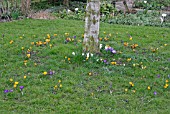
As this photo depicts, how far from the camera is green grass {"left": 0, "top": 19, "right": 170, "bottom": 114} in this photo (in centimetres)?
470

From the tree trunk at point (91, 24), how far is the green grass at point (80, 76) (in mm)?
315

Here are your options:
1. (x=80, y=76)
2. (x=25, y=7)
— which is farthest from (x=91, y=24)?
(x=25, y=7)

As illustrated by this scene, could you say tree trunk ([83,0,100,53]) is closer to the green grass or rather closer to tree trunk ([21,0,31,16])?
the green grass

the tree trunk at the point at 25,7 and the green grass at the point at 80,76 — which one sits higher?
the tree trunk at the point at 25,7

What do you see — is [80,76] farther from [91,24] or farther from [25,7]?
[25,7]

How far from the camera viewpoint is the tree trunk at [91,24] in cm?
623

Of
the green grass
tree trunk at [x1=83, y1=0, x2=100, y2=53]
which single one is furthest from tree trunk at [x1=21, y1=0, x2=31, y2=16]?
tree trunk at [x1=83, y1=0, x2=100, y2=53]

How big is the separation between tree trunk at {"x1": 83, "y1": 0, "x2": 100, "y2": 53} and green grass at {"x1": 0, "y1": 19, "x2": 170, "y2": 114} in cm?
31

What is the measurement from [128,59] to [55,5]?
781 centimetres

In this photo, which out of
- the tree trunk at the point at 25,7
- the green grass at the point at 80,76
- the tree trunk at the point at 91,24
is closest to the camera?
the green grass at the point at 80,76

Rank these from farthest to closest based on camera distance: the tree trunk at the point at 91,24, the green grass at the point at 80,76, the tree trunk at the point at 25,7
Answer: the tree trunk at the point at 25,7 → the tree trunk at the point at 91,24 → the green grass at the point at 80,76

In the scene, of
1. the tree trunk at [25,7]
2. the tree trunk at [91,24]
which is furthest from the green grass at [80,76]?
the tree trunk at [25,7]

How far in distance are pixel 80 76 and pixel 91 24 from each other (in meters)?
1.20

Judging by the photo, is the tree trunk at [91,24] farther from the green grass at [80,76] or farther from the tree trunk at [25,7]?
the tree trunk at [25,7]
